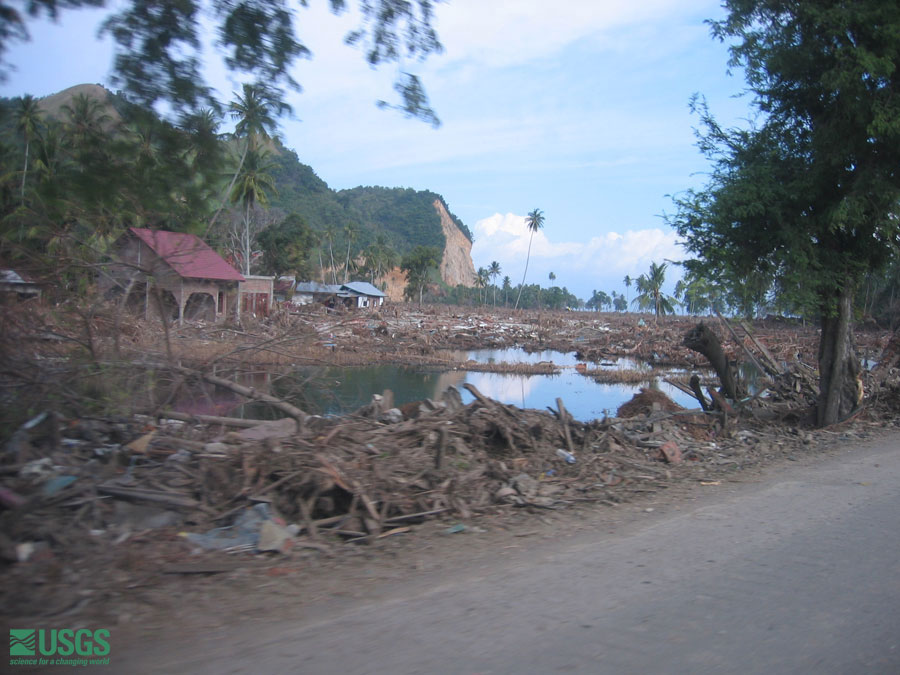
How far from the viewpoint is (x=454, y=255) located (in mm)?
178000

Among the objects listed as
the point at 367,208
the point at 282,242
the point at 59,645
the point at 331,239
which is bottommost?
the point at 59,645

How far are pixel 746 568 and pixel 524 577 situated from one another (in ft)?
6.22

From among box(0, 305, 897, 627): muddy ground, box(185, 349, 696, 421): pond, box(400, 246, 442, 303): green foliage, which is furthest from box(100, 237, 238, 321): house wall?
box(400, 246, 442, 303): green foliage

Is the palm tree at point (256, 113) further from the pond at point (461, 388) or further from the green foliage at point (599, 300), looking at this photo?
the green foliage at point (599, 300)

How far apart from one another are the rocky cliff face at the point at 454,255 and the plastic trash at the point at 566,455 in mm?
152507

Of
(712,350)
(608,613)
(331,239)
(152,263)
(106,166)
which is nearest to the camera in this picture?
(608,613)

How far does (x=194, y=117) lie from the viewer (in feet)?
21.1

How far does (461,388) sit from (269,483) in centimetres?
2183

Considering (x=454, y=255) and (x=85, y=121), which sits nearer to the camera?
(x=85, y=121)

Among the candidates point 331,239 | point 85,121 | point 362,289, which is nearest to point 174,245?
point 85,121

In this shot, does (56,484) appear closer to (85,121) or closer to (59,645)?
(59,645)

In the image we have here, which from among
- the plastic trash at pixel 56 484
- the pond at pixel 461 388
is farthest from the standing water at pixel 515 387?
the plastic trash at pixel 56 484

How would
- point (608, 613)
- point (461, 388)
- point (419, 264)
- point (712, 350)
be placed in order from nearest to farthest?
point (608, 613), point (712, 350), point (461, 388), point (419, 264)

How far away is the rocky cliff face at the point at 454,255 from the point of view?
556 ft
